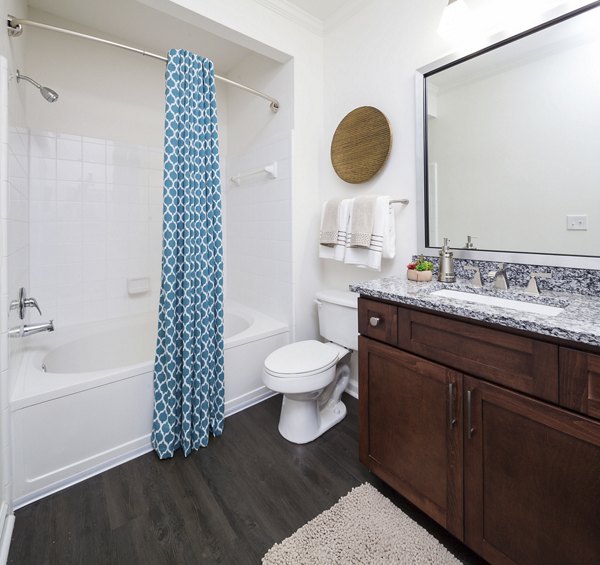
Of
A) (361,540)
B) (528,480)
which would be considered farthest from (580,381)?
(361,540)

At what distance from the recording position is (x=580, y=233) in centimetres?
119

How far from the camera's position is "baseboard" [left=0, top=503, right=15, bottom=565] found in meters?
1.11

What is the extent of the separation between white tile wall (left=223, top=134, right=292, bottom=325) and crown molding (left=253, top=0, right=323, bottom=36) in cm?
72

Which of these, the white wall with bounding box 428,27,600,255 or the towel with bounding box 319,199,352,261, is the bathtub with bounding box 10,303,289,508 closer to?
the towel with bounding box 319,199,352,261

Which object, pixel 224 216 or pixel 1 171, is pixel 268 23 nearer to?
pixel 224 216

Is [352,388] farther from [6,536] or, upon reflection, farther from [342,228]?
[6,536]

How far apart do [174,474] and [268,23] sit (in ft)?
8.39

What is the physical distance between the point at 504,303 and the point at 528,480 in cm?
57

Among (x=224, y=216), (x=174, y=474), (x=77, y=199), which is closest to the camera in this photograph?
(x=174, y=474)

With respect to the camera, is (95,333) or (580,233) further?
(95,333)

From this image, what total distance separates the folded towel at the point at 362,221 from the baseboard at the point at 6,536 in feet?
6.21

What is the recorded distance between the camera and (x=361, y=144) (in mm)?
1956

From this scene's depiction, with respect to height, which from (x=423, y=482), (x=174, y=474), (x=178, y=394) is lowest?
(x=174, y=474)

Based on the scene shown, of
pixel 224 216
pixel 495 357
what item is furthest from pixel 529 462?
pixel 224 216
